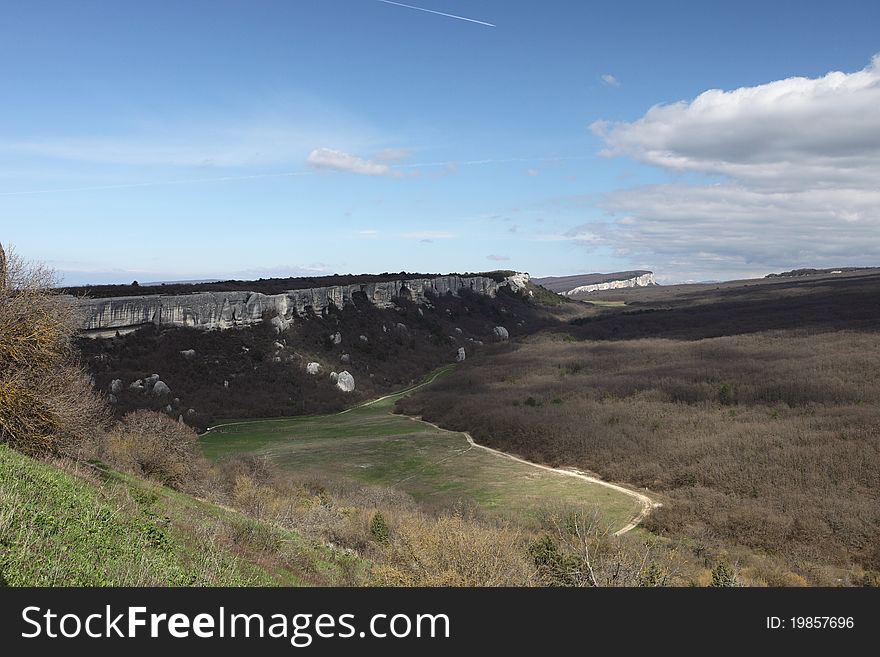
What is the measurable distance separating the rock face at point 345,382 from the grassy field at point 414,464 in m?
14.3

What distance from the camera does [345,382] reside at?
86875mm

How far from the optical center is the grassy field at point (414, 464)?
41.3m

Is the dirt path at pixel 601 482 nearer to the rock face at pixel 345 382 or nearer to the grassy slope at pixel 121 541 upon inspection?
the grassy slope at pixel 121 541

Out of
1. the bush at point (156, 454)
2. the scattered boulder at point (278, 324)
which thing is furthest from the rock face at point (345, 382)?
the bush at point (156, 454)

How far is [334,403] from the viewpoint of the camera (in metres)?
80.6

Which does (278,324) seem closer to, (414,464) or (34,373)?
(414,464)

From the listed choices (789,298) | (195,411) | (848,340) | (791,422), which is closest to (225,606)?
(791,422)

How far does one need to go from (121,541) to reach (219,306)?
78.4m

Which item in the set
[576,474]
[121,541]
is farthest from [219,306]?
[121,541]

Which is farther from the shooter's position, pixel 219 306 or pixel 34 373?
pixel 219 306

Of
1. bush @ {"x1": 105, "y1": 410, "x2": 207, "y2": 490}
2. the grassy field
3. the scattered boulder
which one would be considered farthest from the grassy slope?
the scattered boulder

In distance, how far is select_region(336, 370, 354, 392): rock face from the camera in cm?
8612

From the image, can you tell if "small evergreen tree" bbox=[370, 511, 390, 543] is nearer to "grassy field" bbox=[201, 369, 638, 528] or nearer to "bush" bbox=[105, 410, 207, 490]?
"bush" bbox=[105, 410, 207, 490]

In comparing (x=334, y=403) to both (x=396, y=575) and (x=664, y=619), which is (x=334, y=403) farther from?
(x=664, y=619)
